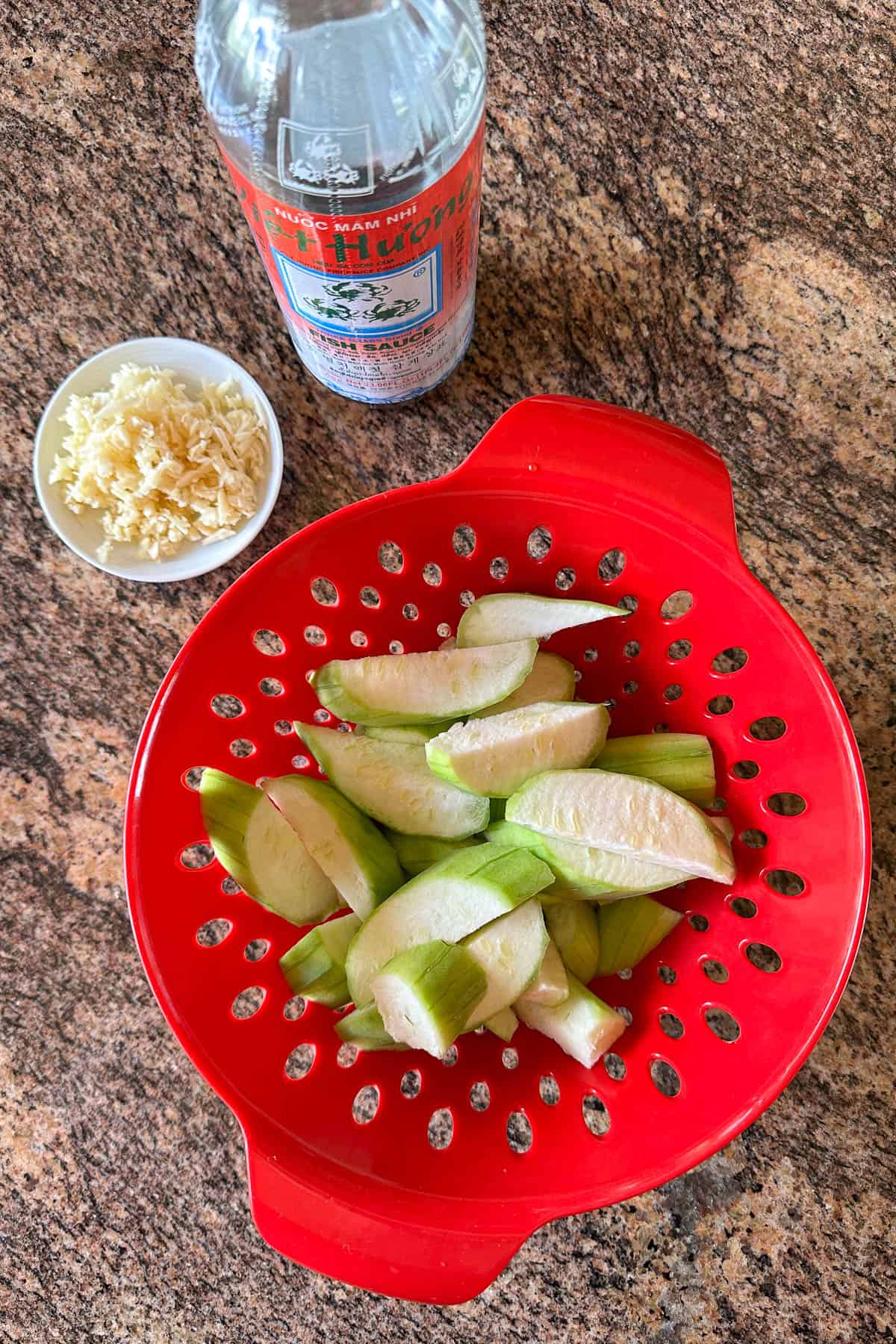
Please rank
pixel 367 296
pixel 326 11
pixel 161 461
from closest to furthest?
pixel 326 11 < pixel 367 296 < pixel 161 461

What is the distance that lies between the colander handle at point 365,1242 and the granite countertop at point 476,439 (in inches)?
8.7

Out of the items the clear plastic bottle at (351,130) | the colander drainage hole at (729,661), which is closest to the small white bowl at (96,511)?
the clear plastic bottle at (351,130)

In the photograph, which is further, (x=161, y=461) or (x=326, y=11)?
(x=161, y=461)

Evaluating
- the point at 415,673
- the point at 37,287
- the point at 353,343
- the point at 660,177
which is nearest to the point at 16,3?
the point at 37,287

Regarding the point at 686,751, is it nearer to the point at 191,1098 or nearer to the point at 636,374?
the point at 636,374

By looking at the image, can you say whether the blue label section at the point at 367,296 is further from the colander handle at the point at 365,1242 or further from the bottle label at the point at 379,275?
the colander handle at the point at 365,1242

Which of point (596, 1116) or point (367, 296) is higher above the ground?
point (367, 296)

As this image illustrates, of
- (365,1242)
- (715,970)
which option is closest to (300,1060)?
(365,1242)

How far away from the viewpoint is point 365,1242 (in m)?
0.70

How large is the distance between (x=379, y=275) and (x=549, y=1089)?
0.74 metres

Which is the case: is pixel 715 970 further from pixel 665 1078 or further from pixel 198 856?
pixel 198 856

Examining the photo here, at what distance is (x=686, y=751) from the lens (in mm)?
813

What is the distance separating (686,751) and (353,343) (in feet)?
1.49

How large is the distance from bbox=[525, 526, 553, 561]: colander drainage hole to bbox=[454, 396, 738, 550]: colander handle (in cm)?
8
